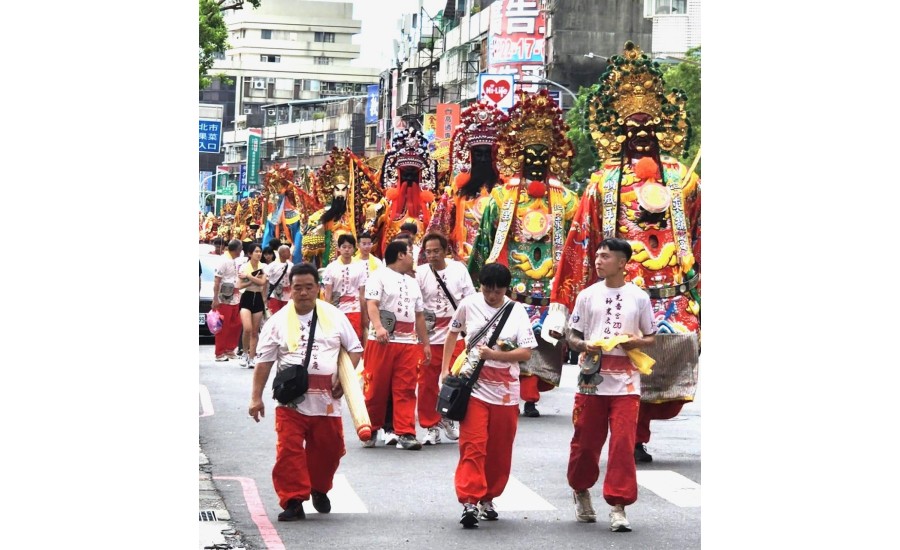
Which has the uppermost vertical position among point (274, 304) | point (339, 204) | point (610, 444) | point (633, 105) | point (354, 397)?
point (633, 105)

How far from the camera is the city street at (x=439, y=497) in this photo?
8.67 meters

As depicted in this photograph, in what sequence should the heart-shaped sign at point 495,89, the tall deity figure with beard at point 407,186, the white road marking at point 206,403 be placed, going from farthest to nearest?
the heart-shaped sign at point 495,89
the tall deity figure with beard at point 407,186
the white road marking at point 206,403

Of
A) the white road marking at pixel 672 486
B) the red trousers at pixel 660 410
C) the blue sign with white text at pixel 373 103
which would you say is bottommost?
the white road marking at pixel 672 486

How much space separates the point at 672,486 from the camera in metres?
10.4

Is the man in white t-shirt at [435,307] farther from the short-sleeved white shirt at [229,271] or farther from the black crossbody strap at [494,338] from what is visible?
the short-sleeved white shirt at [229,271]

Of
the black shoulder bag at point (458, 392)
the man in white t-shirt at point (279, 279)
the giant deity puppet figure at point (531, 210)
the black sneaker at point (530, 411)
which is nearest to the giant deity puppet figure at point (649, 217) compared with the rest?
the black shoulder bag at point (458, 392)

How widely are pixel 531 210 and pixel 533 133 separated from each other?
0.69 meters

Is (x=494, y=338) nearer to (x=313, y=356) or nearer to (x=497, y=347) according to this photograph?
(x=497, y=347)

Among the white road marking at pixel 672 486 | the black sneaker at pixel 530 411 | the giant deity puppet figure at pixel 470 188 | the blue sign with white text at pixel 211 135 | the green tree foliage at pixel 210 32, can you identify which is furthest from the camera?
the blue sign with white text at pixel 211 135

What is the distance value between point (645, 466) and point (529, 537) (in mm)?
2748

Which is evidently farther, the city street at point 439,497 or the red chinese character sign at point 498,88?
the red chinese character sign at point 498,88

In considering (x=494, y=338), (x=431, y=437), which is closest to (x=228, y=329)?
(x=431, y=437)

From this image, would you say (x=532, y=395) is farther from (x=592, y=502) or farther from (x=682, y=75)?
(x=682, y=75)

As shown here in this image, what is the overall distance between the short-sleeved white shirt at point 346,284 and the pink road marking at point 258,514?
16.9ft
